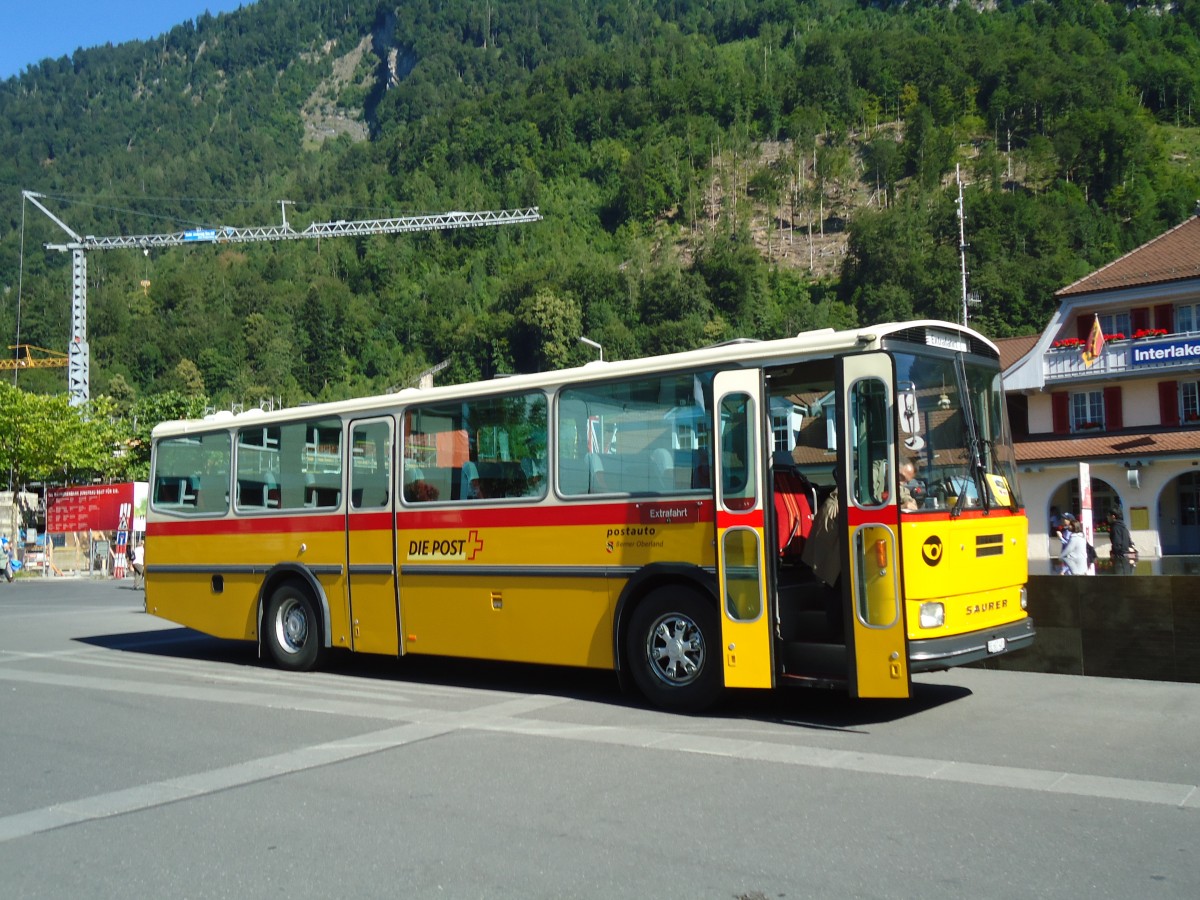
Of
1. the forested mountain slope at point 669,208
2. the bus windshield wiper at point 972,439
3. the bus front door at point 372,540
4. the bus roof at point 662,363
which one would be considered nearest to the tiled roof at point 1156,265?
the bus roof at point 662,363

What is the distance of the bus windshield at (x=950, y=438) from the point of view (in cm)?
873

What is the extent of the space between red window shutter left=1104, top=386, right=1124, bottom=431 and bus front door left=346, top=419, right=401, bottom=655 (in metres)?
38.7

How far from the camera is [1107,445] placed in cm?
4416

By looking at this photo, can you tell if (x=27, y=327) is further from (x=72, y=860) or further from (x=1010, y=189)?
(x=72, y=860)

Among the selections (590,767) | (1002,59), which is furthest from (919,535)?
(1002,59)

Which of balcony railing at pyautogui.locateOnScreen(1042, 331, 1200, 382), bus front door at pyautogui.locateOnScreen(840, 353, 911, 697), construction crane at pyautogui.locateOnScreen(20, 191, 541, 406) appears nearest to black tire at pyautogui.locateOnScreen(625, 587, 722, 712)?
bus front door at pyautogui.locateOnScreen(840, 353, 911, 697)

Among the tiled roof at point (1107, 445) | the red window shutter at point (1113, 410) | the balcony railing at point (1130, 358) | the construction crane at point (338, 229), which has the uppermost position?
the construction crane at point (338, 229)

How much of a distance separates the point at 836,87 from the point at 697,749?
589 feet

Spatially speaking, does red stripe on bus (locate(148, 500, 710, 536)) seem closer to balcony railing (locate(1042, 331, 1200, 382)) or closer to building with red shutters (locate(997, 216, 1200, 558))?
building with red shutters (locate(997, 216, 1200, 558))

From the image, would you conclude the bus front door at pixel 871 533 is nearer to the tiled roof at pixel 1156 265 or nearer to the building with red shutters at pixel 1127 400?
the building with red shutters at pixel 1127 400

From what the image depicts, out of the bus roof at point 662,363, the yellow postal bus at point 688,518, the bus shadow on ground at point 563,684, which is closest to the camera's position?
the yellow postal bus at point 688,518

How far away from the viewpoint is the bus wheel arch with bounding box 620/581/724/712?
951 cm

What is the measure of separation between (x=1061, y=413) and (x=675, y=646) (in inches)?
1580

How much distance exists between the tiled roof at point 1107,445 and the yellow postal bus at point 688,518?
36482mm
